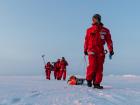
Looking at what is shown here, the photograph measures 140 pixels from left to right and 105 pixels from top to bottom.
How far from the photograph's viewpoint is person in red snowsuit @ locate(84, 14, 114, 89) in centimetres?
986

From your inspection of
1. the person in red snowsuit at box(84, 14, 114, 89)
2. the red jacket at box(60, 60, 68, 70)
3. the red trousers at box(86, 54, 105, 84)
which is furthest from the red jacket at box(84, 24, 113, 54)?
the red jacket at box(60, 60, 68, 70)

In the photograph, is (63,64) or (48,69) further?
(48,69)

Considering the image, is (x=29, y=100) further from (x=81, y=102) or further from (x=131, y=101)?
(x=131, y=101)

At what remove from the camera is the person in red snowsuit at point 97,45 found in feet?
32.3

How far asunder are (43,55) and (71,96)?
26.5m

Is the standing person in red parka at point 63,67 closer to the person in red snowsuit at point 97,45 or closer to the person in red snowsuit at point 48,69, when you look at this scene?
the person in red snowsuit at point 48,69

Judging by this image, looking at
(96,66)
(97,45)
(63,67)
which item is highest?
→ (63,67)

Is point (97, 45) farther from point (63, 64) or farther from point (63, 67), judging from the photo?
point (63, 67)

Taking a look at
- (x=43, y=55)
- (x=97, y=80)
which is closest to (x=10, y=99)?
(x=97, y=80)

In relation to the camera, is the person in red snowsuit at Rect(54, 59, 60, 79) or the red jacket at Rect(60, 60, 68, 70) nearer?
the red jacket at Rect(60, 60, 68, 70)

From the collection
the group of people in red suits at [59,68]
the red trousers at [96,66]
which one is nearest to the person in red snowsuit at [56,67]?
the group of people in red suits at [59,68]

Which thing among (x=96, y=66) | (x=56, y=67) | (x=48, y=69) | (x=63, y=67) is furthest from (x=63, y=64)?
(x=96, y=66)

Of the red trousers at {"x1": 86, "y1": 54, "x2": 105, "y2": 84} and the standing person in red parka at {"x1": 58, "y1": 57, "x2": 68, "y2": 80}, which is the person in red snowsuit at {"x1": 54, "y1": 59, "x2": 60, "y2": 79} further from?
the red trousers at {"x1": 86, "y1": 54, "x2": 105, "y2": 84}

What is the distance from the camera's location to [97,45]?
9.88 meters
